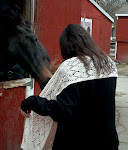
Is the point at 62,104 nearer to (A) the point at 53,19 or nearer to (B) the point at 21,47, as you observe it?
(B) the point at 21,47

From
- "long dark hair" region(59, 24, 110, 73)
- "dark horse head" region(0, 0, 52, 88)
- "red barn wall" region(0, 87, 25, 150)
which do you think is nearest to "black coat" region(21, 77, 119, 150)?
"long dark hair" region(59, 24, 110, 73)

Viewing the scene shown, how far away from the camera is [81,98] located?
4.98ft

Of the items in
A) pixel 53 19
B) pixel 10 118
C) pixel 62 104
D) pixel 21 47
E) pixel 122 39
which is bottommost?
pixel 10 118

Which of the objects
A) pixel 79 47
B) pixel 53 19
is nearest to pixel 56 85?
pixel 79 47

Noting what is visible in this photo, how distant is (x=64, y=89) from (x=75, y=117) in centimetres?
24

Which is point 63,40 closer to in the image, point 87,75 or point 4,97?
point 87,75

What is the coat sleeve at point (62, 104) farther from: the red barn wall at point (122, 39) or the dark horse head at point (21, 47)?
the red barn wall at point (122, 39)

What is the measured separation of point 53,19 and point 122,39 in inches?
475

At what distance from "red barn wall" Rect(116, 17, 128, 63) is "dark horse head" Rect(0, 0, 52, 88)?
44.3 ft

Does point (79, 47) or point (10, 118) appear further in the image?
point (10, 118)

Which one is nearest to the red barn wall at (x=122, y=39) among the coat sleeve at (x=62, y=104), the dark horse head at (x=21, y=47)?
the dark horse head at (x=21, y=47)

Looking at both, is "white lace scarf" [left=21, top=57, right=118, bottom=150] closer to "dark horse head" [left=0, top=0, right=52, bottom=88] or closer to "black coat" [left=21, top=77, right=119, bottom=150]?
"black coat" [left=21, top=77, right=119, bottom=150]

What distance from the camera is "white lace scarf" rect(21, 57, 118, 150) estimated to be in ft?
4.85

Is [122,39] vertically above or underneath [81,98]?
underneath
